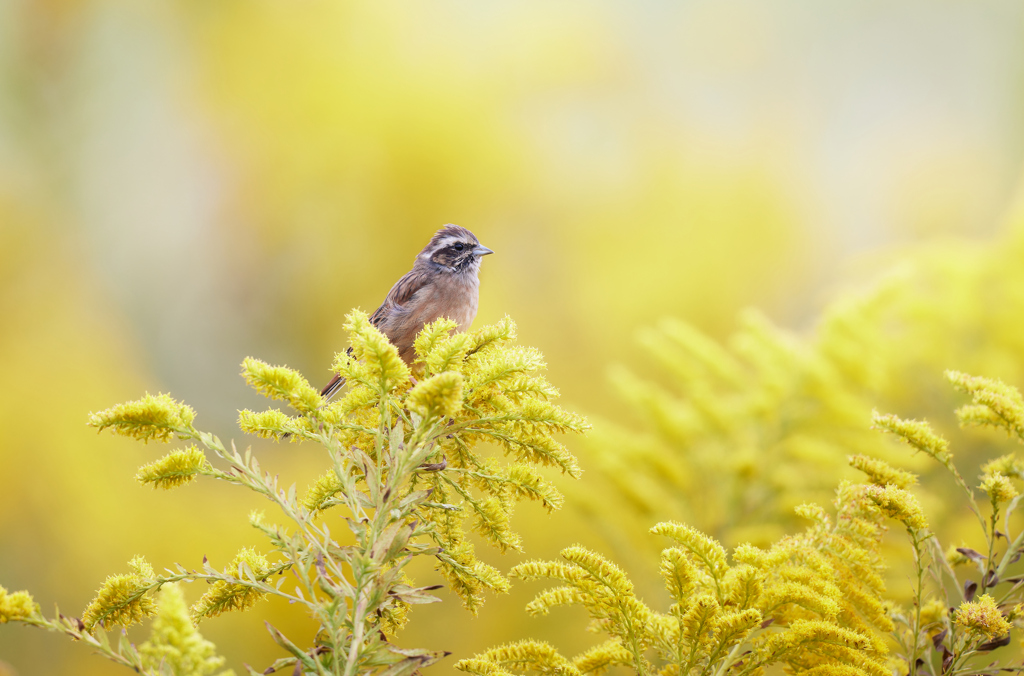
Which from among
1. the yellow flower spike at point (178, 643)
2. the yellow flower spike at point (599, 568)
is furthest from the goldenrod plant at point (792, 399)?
the yellow flower spike at point (178, 643)

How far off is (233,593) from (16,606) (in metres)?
0.34

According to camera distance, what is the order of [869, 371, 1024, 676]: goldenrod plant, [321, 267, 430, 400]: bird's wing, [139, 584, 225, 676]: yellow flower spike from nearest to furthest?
[139, 584, 225, 676]: yellow flower spike < [869, 371, 1024, 676]: goldenrod plant < [321, 267, 430, 400]: bird's wing

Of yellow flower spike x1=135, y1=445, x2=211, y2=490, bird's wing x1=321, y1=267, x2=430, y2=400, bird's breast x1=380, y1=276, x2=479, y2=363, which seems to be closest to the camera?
yellow flower spike x1=135, y1=445, x2=211, y2=490

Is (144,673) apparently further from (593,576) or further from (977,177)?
(977,177)

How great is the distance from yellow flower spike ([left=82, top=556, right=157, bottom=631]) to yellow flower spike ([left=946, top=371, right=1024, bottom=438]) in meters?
1.63

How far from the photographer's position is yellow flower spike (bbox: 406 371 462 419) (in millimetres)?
1109

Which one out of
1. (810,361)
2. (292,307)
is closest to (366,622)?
(810,361)

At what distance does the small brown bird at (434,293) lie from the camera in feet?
9.50

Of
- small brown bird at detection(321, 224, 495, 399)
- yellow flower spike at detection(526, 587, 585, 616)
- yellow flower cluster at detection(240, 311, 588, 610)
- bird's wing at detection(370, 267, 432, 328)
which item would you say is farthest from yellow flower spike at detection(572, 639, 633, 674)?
bird's wing at detection(370, 267, 432, 328)

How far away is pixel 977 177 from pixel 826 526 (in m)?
19.5

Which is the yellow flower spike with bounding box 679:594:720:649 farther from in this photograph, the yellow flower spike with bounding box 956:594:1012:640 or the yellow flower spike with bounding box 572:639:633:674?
the yellow flower spike with bounding box 956:594:1012:640

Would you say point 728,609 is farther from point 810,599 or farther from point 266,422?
point 266,422

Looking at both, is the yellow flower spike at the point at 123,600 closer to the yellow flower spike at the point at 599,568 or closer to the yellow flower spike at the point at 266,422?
the yellow flower spike at the point at 266,422

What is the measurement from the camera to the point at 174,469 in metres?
1.22
